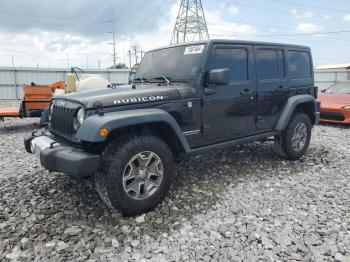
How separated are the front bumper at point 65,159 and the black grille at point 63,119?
134 millimetres

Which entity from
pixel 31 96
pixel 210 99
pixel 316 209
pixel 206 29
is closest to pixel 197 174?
pixel 210 99

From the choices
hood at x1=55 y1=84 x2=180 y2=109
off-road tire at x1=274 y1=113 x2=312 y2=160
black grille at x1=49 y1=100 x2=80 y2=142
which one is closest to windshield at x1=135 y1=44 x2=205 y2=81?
hood at x1=55 y1=84 x2=180 y2=109

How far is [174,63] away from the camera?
13.9ft

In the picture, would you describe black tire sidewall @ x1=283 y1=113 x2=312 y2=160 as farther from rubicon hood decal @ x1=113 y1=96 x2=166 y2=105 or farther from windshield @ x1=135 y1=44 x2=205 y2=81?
rubicon hood decal @ x1=113 y1=96 x2=166 y2=105

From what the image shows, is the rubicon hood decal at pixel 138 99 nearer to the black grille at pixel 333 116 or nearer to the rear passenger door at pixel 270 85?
the rear passenger door at pixel 270 85

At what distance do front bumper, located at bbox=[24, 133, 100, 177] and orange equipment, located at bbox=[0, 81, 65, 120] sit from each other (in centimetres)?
567

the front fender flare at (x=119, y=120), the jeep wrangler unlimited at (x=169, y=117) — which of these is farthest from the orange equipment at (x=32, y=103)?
the front fender flare at (x=119, y=120)

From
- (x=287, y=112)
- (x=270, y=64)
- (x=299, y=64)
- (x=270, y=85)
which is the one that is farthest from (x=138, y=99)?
(x=299, y=64)

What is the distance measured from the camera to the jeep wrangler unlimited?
10.3 feet

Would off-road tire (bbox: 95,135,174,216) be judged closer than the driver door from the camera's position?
Yes

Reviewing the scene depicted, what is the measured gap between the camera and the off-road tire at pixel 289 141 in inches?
205

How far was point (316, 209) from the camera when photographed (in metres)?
3.58

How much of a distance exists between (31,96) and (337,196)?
833cm

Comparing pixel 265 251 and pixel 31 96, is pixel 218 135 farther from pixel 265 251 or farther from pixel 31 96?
pixel 31 96
